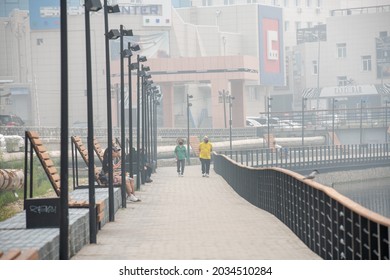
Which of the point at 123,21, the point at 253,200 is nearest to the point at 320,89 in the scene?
the point at 123,21

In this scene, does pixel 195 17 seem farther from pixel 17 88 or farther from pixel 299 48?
pixel 17 88

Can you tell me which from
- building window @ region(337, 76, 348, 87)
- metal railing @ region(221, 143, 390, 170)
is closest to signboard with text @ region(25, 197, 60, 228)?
metal railing @ region(221, 143, 390, 170)

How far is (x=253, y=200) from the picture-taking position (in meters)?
26.9

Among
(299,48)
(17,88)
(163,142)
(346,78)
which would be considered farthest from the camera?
(299,48)

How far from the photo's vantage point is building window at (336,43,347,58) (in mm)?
117275

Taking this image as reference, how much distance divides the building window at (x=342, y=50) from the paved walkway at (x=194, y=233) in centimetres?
8964

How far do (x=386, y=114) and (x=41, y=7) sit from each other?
32761mm

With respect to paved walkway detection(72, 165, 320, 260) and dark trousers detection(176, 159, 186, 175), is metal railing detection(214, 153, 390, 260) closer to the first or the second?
paved walkway detection(72, 165, 320, 260)

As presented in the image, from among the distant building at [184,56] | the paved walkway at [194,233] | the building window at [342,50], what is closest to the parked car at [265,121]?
the distant building at [184,56]

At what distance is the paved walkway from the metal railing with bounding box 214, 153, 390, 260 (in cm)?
23

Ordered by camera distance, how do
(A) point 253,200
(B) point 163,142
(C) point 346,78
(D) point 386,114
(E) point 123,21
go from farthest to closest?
(C) point 346,78, (E) point 123,21, (D) point 386,114, (B) point 163,142, (A) point 253,200

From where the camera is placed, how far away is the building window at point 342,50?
117275mm

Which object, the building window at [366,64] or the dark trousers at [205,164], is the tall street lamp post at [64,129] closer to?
the dark trousers at [205,164]

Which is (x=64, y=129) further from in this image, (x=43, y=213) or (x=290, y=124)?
(x=290, y=124)
